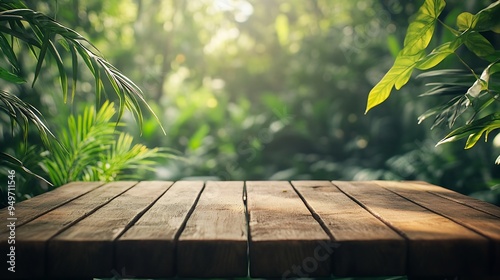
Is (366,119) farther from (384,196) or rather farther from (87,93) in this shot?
(384,196)

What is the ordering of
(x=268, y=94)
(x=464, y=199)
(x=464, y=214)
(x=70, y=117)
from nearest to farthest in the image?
(x=464, y=214) → (x=464, y=199) → (x=70, y=117) → (x=268, y=94)

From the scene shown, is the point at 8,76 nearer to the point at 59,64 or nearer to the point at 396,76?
the point at 59,64

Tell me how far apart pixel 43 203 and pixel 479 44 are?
1406 millimetres

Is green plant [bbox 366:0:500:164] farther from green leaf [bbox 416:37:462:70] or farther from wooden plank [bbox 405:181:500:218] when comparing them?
wooden plank [bbox 405:181:500:218]

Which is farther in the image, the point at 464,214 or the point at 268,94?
the point at 268,94

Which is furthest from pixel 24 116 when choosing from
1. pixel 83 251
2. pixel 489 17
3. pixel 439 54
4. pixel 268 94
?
pixel 268 94

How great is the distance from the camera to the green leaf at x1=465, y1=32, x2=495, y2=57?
1363mm

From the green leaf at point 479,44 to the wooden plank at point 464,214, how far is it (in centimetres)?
47

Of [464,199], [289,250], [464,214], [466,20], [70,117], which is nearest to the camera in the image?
[289,250]

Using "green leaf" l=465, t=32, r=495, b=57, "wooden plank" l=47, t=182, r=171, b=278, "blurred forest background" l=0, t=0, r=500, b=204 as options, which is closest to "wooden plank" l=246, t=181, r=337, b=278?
"wooden plank" l=47, t=182, r=171, b=278

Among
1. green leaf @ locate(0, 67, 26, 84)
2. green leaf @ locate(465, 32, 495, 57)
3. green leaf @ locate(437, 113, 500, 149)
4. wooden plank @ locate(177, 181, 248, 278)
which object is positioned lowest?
wooden plank @ locate(177, 181, 248, 278)

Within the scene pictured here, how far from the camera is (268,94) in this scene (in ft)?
18.2

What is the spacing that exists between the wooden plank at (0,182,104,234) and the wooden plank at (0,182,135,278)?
3 centimetres

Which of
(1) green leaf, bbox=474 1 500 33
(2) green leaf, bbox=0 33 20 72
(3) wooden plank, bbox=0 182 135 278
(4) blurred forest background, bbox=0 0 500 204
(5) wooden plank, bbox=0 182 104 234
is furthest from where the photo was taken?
(4) blurred forest background, bbox=0 0 500 204
